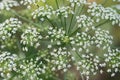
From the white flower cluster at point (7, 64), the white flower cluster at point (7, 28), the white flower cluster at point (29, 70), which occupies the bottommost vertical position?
the white flower cluster at point (29, 70)

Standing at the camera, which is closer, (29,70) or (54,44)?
(29,70)

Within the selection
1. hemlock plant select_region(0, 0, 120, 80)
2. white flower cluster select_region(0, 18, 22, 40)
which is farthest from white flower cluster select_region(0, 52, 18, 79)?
white flower cluster select_region(0, 18, 22, 40)

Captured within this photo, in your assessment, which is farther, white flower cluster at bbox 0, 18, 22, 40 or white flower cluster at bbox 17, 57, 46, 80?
white flower cluster at bbox 0, 18, 22, 40

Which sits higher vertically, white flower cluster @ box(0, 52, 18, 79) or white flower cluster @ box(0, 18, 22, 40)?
white flower cluster @ box(0, 18, 22, 40)

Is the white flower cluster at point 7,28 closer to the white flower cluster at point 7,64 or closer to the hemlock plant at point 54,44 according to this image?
the hemlock plant at point 54,44

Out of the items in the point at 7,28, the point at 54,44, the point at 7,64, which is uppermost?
the point at 7,28

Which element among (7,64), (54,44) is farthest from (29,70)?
(54,44)

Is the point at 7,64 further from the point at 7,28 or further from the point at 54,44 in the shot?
the point at 54,44

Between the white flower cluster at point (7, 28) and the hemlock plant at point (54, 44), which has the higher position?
the white flower cluster at point (7, 28)

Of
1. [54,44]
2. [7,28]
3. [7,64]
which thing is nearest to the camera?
[7,64]

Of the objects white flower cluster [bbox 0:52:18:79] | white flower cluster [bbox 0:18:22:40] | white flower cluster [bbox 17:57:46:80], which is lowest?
white flower cluster [bbox 17:57:46:80]

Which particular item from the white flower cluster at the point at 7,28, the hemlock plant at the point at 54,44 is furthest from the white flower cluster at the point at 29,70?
the white flower cluster at the point at 7,28

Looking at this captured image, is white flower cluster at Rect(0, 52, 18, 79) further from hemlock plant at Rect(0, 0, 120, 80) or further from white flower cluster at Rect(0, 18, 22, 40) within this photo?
white flower cluster at Rect(0, 18, 22, 40)

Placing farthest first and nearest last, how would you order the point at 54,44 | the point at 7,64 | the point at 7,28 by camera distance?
the point at 54,44, the point at 7,28, the point at 7,64
